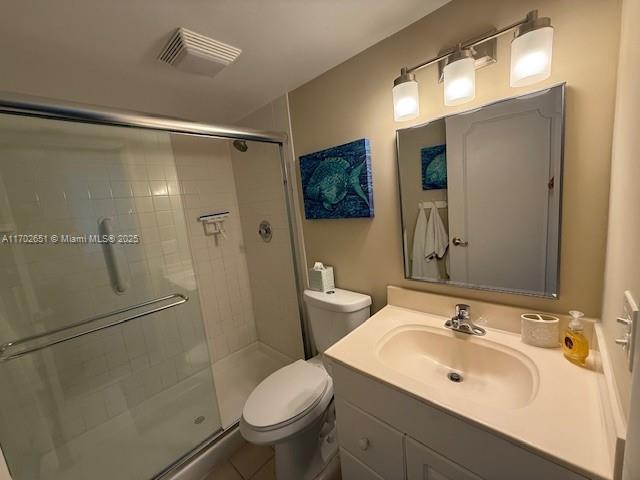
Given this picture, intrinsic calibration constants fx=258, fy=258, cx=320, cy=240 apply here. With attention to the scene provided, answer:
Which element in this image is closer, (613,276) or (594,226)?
(613,276)

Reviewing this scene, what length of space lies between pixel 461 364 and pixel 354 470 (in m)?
0.57

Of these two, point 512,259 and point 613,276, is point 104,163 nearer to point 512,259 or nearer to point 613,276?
point 512,259

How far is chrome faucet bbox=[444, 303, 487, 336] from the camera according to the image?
38.4 inches

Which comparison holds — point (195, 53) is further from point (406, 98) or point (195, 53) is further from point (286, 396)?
point (286, 396)

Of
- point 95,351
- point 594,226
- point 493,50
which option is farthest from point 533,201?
point 95,351

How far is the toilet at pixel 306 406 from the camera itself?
1120 mm

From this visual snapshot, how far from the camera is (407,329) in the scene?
42.6 inches

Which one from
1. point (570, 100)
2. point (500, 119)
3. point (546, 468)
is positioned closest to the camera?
point (546, 468)

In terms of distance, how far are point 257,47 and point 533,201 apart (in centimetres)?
124

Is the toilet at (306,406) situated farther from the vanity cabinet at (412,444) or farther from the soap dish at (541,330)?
the soap dish at (541,330)

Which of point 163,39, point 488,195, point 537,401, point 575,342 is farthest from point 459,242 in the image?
point 163,39

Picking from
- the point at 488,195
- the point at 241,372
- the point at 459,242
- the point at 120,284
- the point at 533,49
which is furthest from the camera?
the point at 241,372

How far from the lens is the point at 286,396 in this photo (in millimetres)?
1246

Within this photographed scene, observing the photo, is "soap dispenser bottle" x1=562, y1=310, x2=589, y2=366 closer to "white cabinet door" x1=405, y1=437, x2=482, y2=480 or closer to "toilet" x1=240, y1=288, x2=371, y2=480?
"white cabinet door" x1=405, y1=437, x2=482, y2=480
